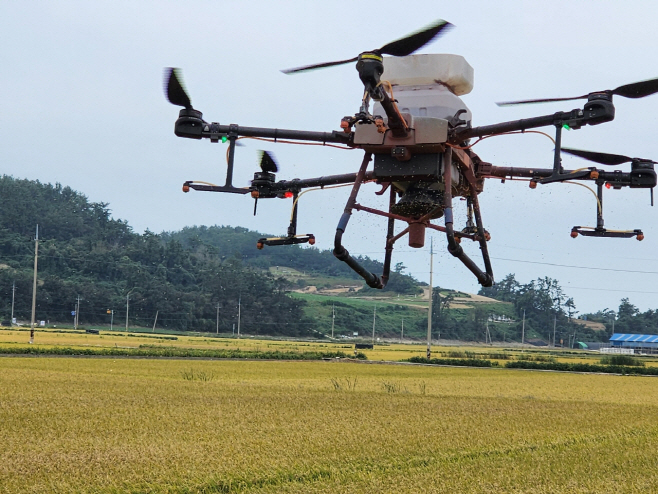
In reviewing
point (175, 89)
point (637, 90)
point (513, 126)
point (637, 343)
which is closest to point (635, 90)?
point (637, 90)

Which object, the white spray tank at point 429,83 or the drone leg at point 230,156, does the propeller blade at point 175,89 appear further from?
the white spray tank at point 429,83

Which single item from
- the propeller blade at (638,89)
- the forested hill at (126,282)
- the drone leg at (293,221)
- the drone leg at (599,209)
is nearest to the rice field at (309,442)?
the drone leg at (293,221)

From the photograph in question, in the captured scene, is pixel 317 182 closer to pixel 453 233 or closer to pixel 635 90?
pixel 453 233

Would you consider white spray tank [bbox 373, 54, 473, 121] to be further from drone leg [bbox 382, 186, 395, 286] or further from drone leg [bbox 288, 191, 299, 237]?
drone leg [bbox 288, 191, 299, 237]

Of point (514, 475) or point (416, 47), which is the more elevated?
point (416, 47)

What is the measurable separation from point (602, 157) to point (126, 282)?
13647cm

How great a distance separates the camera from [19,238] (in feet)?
504

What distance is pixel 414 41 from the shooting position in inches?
380

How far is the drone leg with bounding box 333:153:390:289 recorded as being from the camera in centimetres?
1080

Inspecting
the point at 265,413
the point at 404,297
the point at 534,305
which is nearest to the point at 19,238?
the point at 404,297

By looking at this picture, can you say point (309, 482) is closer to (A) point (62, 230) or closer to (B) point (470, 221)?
(B) point (470, 221)

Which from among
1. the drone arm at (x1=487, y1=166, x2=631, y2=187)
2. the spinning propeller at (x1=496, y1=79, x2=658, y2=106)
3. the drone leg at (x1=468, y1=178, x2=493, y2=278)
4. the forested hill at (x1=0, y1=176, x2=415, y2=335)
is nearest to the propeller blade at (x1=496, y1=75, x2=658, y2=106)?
the spinning propeller at (x1=496, y1=79, x2=658, y2=106)

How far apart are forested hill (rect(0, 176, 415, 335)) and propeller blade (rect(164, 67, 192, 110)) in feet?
406

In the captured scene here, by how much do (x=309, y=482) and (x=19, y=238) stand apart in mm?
154604
